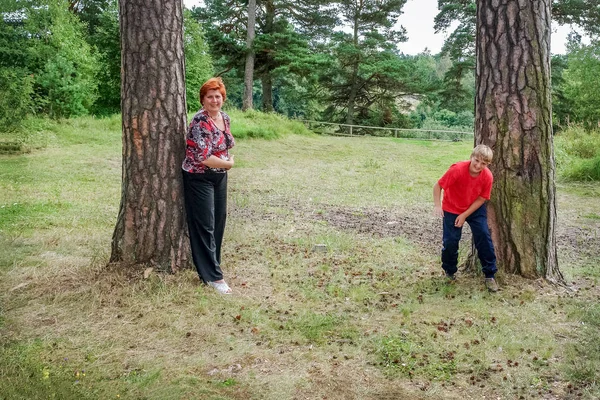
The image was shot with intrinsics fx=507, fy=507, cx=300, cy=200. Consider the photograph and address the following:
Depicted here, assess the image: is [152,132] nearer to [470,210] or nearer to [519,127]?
[470,210]

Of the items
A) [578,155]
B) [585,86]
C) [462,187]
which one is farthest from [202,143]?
[585,86]

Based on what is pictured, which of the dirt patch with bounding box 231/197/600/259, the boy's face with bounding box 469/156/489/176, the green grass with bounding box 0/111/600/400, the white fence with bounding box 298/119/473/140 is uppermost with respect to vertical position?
the white fence with bounding box 298/119/473/140

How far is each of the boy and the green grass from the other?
1.06 feet

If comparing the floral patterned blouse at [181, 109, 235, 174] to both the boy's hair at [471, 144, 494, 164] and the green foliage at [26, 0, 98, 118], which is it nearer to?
the boy's hair at [471, 144, 494, 164]

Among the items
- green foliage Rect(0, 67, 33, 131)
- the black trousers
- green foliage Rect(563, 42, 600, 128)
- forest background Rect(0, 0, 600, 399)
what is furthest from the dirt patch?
green foliage Rect(563, 42, 600, 128)

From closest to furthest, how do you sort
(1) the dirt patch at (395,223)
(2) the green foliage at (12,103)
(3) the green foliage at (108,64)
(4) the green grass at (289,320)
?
(4) the green grass at (289,320) → (1) the dirt patch at (395,223) → (2) the green foliage at (12,103) → (3) the green foliage at (108,64)

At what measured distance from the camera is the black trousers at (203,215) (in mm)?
4453

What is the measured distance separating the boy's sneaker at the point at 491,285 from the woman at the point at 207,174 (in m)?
2.26

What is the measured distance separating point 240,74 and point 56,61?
1243 cm

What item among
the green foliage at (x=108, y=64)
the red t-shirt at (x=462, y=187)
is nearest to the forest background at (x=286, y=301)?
the red t-shirt at (x=462, y=187)

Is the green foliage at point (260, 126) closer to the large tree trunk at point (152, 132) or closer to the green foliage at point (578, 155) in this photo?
the green foliage at point (578, 155)

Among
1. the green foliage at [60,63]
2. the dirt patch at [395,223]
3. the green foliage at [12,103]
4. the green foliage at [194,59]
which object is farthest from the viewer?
the green foliage at [194,59]

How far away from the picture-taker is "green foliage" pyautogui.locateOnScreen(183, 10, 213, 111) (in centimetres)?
2655

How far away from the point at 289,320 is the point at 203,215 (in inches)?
48.6
